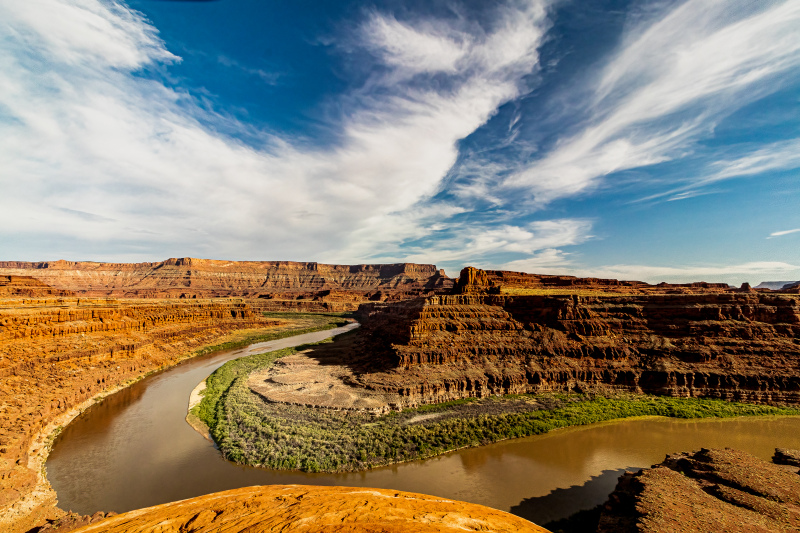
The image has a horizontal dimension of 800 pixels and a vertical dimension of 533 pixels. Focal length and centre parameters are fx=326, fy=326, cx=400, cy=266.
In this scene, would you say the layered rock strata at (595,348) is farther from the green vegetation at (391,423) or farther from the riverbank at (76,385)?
the riverbank at (76,385)

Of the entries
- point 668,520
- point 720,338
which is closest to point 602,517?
point 668,520

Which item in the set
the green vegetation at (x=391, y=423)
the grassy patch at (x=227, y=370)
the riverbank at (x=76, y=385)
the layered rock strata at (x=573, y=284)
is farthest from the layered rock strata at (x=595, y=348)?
the layered rock strata at (x=573, y=284)

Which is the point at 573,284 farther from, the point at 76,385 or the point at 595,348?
the point at 76,385

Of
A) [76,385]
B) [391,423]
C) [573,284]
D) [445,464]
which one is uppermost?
[573,284]

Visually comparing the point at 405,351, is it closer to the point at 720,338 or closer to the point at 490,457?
the point at 490,457

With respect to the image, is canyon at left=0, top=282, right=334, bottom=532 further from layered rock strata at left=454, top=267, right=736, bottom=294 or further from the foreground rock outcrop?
layered rock strata at left=454, top=267, right=736, bottom=294

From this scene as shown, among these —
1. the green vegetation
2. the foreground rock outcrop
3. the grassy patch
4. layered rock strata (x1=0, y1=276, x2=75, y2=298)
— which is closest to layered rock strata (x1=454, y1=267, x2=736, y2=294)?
the green vegetation

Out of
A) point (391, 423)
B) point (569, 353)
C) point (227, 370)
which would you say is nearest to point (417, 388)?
point (391, 423)
